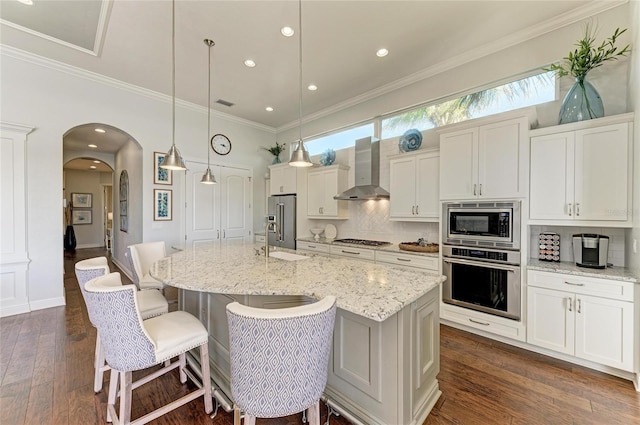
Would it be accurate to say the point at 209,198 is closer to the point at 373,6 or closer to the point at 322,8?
the point at 322,8

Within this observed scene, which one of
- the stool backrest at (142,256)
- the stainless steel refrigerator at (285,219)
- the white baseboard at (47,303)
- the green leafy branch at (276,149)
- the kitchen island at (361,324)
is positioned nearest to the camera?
the kitchen island at (361,324)

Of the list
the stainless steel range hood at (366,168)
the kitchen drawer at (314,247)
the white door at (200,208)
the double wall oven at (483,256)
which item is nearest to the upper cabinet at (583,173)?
the double wall oven at (483,256)

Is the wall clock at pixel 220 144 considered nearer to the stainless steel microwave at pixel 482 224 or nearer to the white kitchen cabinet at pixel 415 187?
the white kitchen cabinet at pixel 415 187

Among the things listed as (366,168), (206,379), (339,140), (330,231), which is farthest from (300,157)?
(339,140)

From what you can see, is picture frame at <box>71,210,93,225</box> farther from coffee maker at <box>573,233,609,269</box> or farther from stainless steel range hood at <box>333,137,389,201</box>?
coffee maker at <box>573,233,609,269</box>

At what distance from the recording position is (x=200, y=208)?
5074mm

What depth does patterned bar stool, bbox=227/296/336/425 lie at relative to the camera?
1044 mm

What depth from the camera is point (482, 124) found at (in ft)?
9.22

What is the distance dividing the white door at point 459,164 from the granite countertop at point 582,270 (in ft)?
2.95

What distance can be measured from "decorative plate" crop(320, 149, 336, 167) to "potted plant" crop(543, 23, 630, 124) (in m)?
3.17

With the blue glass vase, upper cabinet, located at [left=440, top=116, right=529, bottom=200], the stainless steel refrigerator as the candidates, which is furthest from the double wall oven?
the stainless steel refrigerator

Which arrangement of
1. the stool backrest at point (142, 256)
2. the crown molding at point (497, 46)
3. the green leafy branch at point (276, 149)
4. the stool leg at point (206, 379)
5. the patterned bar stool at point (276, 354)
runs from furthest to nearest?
the green leafy branch at point (276, 149)
the stool backrest at point (142, 256)
the crown molding at point (497, 46)
the stool leg at point (206, 379)
the patterned bar stool at point (276, 354)

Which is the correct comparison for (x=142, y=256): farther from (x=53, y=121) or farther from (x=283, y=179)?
(x=283, y=179)

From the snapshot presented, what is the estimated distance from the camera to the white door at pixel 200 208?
4.91 m
